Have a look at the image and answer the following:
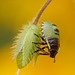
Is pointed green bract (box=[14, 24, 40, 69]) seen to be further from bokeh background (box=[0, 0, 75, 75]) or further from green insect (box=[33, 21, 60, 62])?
bokeh background (box=[0, 0, 75, 75])

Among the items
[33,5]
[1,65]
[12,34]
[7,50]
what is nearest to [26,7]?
[33,5]

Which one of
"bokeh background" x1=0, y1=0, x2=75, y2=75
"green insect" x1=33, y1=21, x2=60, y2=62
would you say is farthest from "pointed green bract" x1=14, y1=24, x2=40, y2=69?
"bokeh background" x1=0, y1=0, x2=75, y2=75

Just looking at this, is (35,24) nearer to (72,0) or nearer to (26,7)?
(72,0)

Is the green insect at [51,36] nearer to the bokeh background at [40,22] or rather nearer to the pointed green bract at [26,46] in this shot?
the pointed green bract at [26,46]

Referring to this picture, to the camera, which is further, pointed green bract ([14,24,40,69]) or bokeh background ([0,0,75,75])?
bokeh background ([0,0,75,75])

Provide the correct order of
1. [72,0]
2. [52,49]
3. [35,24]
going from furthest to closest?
[72,0]
[35,24]
[52,49]

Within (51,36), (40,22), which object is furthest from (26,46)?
(40,22)

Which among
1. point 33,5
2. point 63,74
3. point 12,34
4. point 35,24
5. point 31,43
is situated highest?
point 33,5
